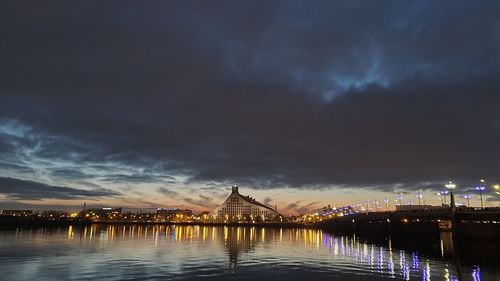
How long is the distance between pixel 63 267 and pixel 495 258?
59255 mm

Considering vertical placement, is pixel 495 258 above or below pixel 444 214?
below

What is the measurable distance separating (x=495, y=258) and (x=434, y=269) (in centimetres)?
1779

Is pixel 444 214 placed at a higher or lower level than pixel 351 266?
higher

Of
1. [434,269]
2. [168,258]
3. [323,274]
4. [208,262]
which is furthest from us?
[168,258]

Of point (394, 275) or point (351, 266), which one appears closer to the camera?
point (394, 275)

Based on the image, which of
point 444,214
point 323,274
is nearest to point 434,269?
point 323,274

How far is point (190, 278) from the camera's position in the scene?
35.0 m

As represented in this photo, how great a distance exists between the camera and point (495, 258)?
177ft

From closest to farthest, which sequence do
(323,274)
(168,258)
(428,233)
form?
(323,274) → (168,258) → (428,233)

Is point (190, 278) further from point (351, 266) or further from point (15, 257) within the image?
point (15, 257)

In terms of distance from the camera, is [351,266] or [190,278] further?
[351,266]

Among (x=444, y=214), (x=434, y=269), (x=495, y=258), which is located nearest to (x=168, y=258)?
(x=434, y=269)

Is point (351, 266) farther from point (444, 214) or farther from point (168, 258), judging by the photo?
point (444, 214)

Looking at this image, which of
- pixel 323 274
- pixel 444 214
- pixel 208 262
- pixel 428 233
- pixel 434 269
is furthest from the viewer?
pixel 428 233
